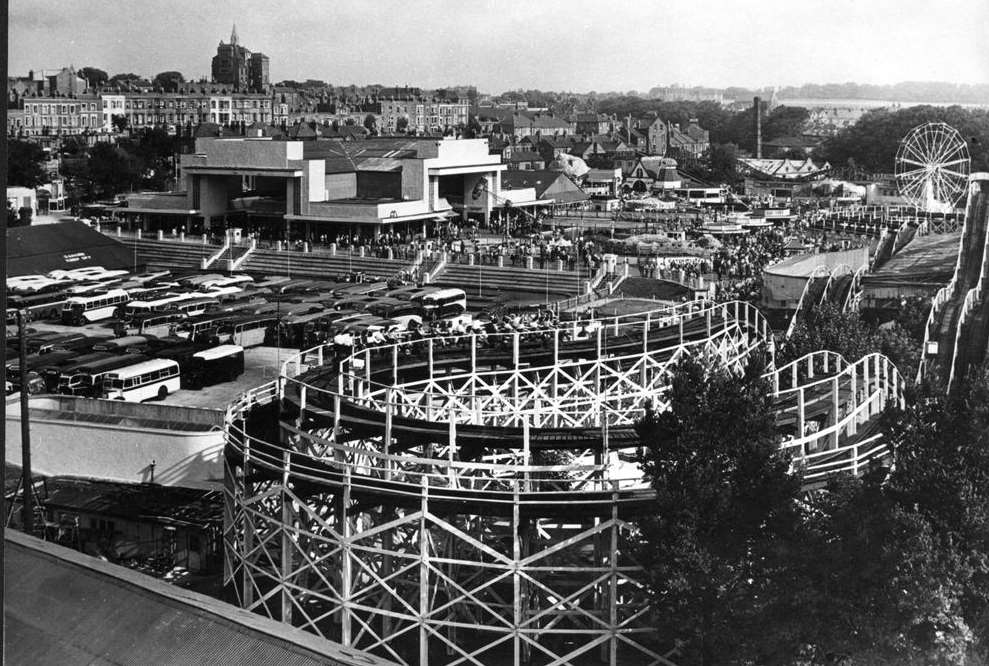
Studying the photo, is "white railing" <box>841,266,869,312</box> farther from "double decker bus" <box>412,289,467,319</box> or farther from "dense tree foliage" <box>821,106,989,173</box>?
"dense tree foliage" <box>821,106,989,173</box>

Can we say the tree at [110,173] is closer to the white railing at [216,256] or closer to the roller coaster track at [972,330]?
the white railing at [216,256]

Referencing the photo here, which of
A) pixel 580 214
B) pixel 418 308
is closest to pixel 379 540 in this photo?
pixel 418 308

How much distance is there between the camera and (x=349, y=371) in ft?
23.4

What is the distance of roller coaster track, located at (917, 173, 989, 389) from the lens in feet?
26.3

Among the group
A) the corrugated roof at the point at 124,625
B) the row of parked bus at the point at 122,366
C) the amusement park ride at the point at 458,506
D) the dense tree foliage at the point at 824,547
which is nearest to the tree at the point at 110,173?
the row of parked bus at the point at 122,366

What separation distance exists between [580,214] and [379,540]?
15.4 meters

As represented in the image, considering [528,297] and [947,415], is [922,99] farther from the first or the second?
[947,415]

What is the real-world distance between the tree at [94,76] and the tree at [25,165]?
3.94 metres

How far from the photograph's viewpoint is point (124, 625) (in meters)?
4.07

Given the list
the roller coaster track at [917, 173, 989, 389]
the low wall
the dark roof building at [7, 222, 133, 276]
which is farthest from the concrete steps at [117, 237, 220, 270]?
the roller coaster track at [917, 173, 989, 389]

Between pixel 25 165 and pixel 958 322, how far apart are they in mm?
15979

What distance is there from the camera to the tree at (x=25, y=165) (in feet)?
68.8

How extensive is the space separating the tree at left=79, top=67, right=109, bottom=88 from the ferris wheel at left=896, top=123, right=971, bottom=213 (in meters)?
15.3

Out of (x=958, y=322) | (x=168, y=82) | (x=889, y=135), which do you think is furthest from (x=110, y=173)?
(x=958, y=322)
